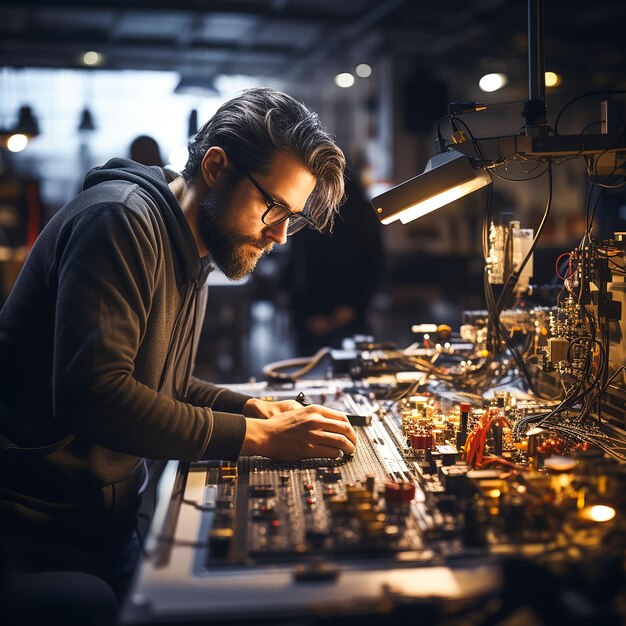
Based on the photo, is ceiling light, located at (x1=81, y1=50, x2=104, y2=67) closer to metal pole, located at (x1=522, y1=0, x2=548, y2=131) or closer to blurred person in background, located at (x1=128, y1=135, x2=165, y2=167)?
blurred person in background, located at (x1=128, y1=135, x2=165, y2=167)

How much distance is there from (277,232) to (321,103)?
507 inches

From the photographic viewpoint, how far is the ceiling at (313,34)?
8.25 metres

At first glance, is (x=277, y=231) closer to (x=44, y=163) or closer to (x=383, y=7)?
(x=383, y=7)

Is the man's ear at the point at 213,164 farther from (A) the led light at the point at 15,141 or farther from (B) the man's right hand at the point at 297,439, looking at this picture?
(A) the led light at the point at 15,141

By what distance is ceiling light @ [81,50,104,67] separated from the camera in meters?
11.2

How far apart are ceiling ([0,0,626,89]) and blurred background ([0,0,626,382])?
1.2 inches

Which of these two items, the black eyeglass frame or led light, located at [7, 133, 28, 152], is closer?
the black eyeglass frame

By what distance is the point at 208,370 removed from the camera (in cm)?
643

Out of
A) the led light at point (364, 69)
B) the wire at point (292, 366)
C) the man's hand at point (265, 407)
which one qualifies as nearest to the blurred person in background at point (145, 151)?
the wire at point (292, 366)

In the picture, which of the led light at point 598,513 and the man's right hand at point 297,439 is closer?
the led light at point 598,513

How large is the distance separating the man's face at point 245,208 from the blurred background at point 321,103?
114 inches

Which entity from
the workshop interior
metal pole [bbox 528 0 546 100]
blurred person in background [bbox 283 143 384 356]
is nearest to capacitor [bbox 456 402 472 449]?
the workshop interior

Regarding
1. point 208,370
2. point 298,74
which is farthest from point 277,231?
point 298,74

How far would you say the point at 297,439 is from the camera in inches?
59.4
